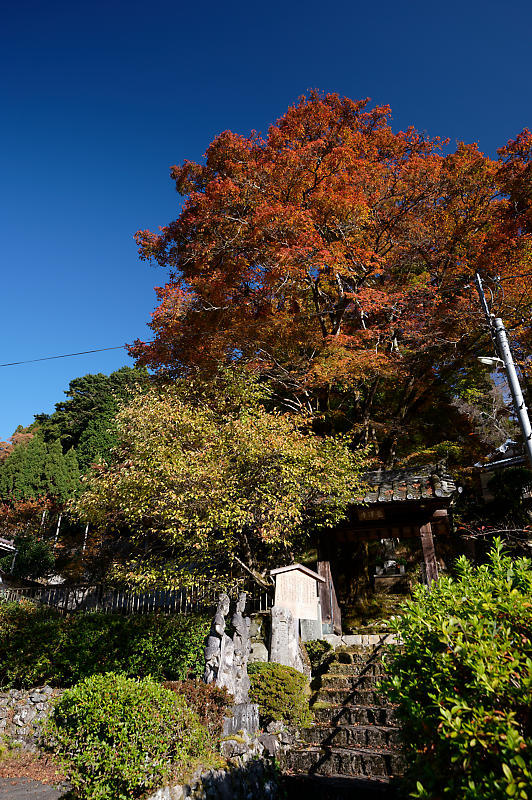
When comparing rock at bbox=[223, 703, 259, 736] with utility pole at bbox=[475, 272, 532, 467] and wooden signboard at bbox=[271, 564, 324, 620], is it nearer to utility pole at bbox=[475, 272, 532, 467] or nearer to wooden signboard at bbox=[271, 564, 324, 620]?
wooden signboard at bbox=[271, 564, 324, 620]

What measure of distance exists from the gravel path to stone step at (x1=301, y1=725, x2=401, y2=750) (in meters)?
3.94

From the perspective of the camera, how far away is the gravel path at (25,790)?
6629 millimetres

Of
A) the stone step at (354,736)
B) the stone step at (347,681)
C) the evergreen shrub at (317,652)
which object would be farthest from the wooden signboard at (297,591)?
the stone step at (354,736)

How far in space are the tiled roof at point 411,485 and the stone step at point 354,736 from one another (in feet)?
17.0

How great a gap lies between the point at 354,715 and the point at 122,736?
441cm

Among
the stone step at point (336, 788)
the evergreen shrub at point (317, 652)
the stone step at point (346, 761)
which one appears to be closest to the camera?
the stone step at point (336, 788)

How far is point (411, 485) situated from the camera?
12.0m

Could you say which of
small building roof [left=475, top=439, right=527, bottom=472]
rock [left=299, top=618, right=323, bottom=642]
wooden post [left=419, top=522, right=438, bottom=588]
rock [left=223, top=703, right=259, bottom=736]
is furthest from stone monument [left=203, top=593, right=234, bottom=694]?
small building roof [left=475, top=439, right=527, bottom=472]

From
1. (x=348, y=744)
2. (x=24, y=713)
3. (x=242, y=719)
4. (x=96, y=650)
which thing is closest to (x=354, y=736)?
(x=348, y=744)

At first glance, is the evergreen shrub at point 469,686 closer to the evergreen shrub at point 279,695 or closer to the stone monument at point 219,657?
the stone monument at point 219,657

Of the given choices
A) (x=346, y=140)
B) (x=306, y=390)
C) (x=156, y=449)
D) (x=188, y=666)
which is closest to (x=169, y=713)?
(x=188, y=666)

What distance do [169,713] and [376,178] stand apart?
16.0 meters

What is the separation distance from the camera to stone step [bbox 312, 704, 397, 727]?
7785mm

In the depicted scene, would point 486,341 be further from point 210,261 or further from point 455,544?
point 210,261
